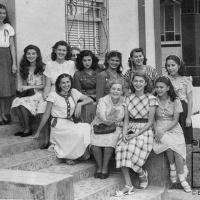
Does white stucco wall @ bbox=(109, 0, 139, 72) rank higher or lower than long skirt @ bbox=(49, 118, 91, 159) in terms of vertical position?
higher

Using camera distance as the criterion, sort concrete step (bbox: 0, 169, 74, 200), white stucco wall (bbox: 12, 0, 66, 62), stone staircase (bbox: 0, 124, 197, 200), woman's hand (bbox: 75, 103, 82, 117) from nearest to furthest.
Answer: concrete step (bbox: 0, 169, 74, 200)
stone staircase (bbox: 0, 124, 197, 200)
woman's hand (bbox: 75, 103, 82, 117)
white stucco wall (bbox: 12, 0, 66, 62)

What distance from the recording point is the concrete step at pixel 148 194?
18.2 feet

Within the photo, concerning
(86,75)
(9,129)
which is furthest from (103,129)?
(9,129)

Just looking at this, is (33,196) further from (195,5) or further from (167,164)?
(195,5)

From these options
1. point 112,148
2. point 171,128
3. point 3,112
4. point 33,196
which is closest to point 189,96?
point 171,128

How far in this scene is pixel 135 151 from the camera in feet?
18.8

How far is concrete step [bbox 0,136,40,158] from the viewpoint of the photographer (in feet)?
19.9

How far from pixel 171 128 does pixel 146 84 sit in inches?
23.9

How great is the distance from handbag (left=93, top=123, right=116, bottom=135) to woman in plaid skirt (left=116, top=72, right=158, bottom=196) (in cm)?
14

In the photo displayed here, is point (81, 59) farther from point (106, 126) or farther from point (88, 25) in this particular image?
point (88, 25)

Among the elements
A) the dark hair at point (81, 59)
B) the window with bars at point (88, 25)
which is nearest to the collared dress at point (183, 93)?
the dark hair at point (81, 59)

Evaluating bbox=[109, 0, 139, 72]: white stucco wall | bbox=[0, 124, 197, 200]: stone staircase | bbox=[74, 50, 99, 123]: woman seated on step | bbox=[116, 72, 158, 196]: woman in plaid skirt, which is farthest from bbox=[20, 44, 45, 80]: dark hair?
bbox=[109, 0, 139, 72]: white stucco wall

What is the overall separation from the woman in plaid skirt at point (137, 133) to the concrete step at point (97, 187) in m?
0.13

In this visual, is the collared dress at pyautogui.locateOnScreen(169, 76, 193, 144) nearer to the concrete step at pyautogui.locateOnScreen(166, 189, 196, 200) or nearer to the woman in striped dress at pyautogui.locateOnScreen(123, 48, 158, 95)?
the woman in striped dress at pyautogui.locateOnScreen(123, 48, 158, 95)
